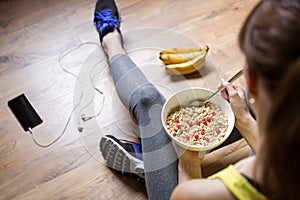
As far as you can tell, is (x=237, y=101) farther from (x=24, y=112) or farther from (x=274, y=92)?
(x=24, y=112)

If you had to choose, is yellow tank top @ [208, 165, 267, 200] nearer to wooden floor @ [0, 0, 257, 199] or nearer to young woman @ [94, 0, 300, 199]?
young woman @ [94, 0, 300, 199]

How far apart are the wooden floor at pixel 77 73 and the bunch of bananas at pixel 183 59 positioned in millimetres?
29

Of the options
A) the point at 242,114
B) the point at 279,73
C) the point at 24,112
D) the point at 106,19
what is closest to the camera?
the point at 279,73

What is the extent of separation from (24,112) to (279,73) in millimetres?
1069

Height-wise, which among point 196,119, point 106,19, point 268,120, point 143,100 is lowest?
point 196,119

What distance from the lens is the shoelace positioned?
1.50 meters

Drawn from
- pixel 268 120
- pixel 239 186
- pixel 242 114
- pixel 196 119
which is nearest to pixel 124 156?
pixel 196 119

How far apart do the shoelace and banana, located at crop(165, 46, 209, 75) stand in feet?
0.85

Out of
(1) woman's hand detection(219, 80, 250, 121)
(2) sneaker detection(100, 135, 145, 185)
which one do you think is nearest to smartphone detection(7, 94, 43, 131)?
(2) sneaker detection(100, 135, 145, 185)

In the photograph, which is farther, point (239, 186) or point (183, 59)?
point (183, 59)

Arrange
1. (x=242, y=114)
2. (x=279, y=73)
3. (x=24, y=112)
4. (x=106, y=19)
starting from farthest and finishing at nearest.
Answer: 1. (x=106, y=19)
2. (x=24, y=112)
3. (x=242, y=114)
4. (x=279, y=73)

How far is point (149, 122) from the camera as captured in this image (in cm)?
114

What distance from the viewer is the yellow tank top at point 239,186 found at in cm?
61

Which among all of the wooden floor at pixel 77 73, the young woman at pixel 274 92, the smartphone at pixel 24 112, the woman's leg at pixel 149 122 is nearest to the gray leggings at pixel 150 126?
the woman's leg at pixel 149 122
